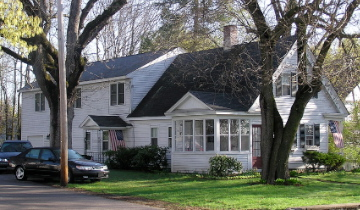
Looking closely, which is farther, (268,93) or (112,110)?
(112,110)

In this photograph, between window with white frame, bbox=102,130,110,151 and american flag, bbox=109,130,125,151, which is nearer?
american flag, bbox=109,130,125,151

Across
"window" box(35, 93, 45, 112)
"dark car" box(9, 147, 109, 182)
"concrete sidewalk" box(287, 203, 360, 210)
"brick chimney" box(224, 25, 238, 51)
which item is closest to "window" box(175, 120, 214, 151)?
"brick chimney" box(224, 25, 238, 51)

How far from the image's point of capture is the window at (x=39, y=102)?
115 feet

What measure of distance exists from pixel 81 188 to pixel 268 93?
7.70 metres

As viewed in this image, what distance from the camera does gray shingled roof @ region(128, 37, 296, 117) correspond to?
22545 millimetres

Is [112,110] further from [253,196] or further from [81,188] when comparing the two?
[253,196]

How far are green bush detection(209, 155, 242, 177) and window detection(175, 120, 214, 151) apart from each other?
151cm

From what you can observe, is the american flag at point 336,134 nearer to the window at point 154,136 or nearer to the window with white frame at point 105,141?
the window at point 154,136

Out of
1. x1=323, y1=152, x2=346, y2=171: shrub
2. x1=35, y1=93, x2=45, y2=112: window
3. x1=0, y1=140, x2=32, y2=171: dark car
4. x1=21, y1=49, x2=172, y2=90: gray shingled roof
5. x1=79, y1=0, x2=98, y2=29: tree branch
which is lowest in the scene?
x1=323, y1=152, x2=346, y2=171: shrub

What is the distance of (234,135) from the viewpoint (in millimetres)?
23250

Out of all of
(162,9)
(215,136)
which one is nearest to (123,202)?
(162,9)

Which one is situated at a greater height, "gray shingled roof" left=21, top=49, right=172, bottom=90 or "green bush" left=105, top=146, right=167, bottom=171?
"gray shingled roof" left=21, top=49, right=172, bottom=90

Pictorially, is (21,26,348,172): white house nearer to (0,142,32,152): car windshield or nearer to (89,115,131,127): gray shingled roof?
(89,115,131,127): gray shingled roof

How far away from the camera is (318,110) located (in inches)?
1064
